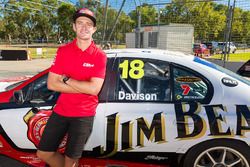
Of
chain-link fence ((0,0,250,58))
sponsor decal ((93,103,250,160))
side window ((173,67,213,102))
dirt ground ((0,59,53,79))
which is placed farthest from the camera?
dirt ground ((0,59,53,79))

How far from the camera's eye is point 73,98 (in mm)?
2486

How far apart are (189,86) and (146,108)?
51 centimetres

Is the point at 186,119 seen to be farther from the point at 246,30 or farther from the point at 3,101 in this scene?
the point at 246,30

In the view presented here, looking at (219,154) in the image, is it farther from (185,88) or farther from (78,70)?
(78,70)

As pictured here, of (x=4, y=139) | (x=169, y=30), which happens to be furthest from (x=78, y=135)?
(x=169, y=30)

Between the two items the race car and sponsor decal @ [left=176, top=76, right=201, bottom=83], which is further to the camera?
sponsor decal @ [left=176, top=76, right=201, bottom=83]

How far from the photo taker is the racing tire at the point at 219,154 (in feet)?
9.82

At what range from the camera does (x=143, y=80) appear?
319 centimetres

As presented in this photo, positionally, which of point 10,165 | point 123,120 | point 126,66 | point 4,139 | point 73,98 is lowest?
point 10,165

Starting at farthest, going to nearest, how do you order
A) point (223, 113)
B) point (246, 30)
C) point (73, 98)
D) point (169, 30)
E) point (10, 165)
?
1. point (169, 30)
2. point (246, 30)
3. point (10, 165)
4. point (223, 113)
5. point (73, 98)

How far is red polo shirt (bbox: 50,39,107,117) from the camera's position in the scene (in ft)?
8.07

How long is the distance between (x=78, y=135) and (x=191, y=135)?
1166 millimetres

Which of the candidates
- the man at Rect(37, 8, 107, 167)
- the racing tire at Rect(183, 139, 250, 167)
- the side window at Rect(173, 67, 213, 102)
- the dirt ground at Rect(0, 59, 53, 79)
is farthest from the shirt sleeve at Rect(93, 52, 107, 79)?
the dirt ground at Rect(0, 59, 53, 79)

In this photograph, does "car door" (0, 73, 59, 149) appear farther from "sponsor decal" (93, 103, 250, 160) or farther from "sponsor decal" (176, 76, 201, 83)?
"sponsor decal" (176, 76, 201, 83)
